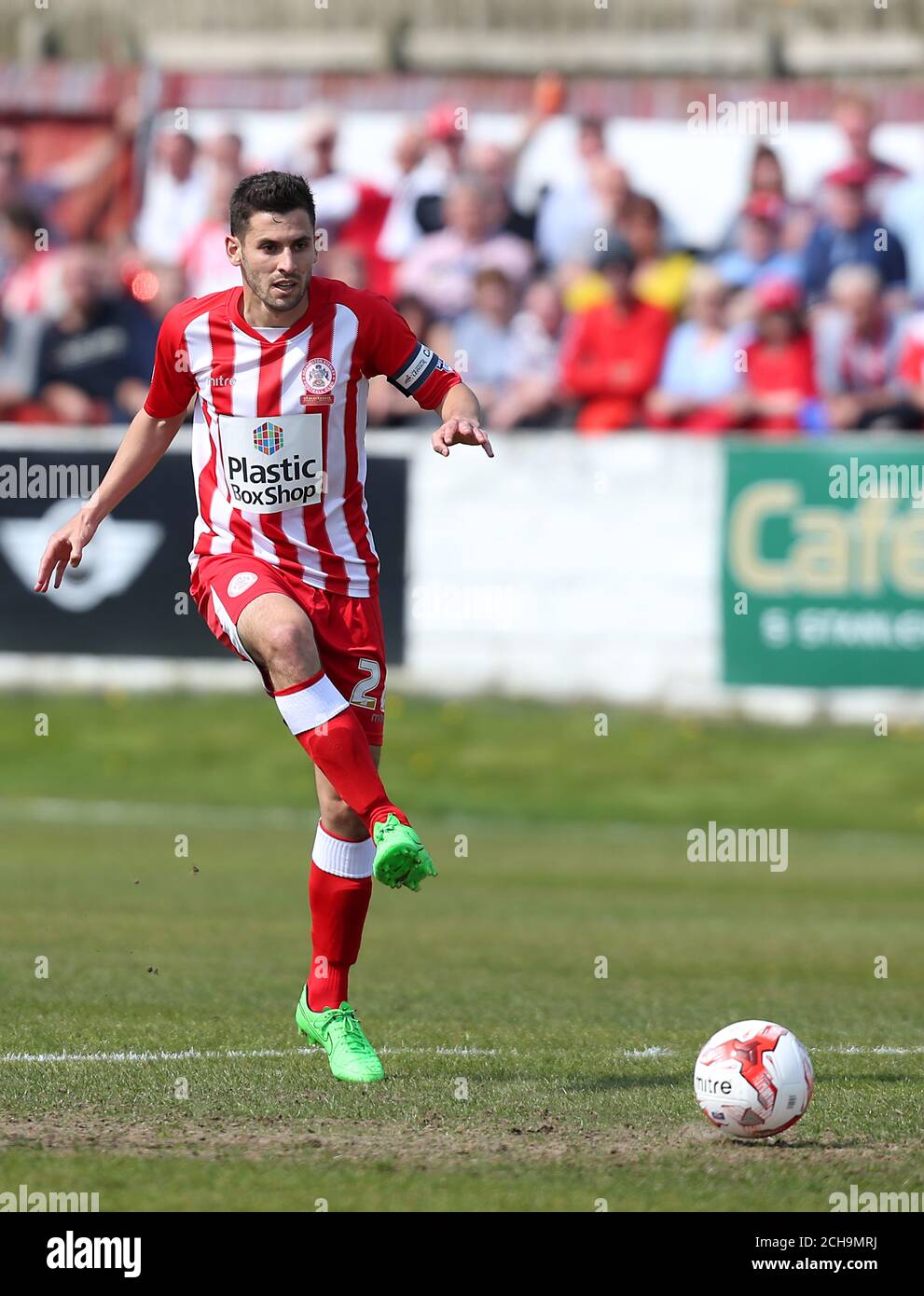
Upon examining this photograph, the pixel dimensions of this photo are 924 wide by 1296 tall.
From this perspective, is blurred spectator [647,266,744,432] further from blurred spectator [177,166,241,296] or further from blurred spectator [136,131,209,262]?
blurred spectator [136,131,209,262]

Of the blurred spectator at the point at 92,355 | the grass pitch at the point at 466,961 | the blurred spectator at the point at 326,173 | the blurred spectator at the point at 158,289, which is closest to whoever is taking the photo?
the grass pitch at the point at 466,961

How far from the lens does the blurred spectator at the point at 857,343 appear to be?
2008 centimetres

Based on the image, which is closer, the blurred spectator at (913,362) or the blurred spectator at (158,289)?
the blurred spectator at (913,362)

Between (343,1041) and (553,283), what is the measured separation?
591 inches

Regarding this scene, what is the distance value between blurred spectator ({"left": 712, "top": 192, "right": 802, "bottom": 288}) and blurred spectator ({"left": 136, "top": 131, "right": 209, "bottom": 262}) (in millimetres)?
5351

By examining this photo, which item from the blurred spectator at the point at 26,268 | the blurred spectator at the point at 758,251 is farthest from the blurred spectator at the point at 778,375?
the blurred spectator at the point at 26,268

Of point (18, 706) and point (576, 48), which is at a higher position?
point (576, 48)

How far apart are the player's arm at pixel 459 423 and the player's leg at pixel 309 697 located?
29.1 inches

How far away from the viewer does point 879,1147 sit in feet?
19.4

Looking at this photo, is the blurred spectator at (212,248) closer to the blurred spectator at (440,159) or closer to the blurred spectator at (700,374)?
the blurred spectator at (440,159)

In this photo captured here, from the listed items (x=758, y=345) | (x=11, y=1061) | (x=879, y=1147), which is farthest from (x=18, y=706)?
(x=879, y=1147)
